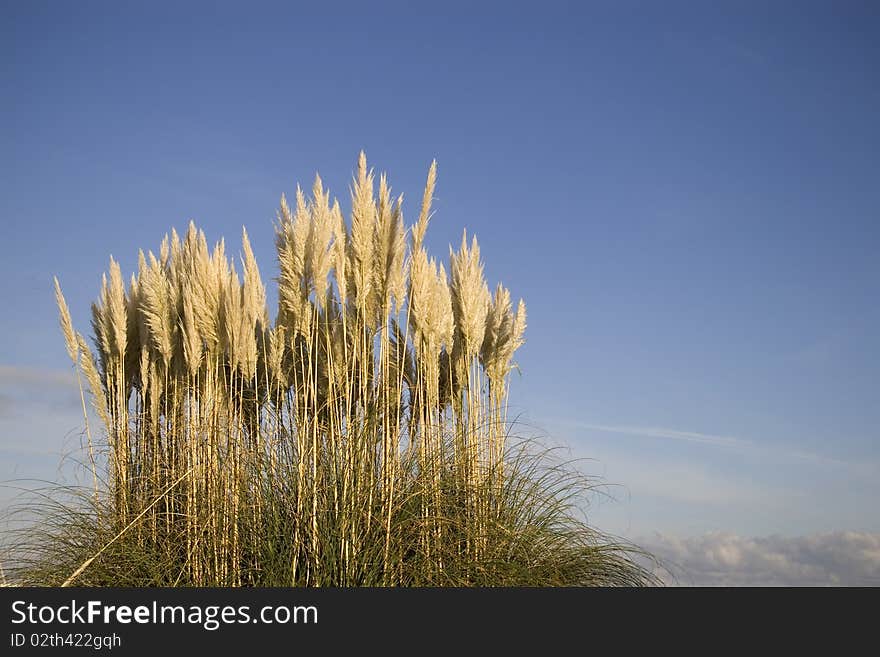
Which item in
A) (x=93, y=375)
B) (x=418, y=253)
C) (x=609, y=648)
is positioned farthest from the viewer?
(x=93, y=375)

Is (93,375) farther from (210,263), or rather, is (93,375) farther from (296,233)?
(296,233)

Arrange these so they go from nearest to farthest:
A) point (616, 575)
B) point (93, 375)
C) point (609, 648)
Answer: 1. point (609, 648)
2. point (616, 575)
3. point (93, 375)

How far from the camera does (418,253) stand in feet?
16.4

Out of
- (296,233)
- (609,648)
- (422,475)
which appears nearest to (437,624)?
(609,648)

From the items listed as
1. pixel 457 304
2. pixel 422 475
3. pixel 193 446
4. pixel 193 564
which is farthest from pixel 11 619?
pixel 457 304

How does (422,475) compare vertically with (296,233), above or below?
below

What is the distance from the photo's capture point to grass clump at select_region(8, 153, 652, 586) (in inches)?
186

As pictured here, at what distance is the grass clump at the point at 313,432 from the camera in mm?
4734

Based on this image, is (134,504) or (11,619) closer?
(11,619)

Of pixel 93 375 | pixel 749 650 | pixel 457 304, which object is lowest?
pixel 749 650

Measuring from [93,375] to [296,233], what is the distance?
82.8 inches

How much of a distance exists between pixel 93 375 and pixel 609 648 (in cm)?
413

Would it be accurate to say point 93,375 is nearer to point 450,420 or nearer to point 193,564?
point 193,564

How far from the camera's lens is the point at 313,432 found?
16.3 feet
